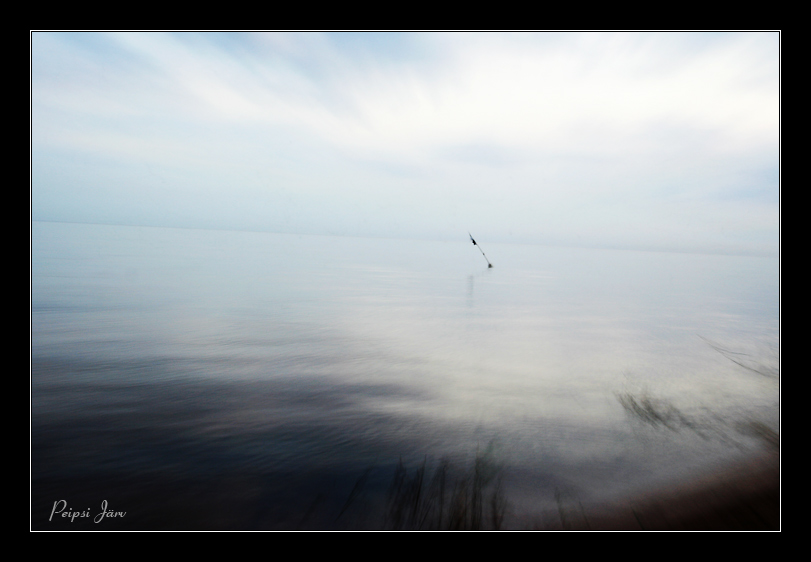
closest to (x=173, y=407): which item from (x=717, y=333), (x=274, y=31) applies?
(x=274, y=31)

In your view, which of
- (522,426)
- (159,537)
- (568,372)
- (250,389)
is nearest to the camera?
(159,537)

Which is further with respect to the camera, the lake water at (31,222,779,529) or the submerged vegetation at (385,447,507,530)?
the lake water at (31,222,779,529)

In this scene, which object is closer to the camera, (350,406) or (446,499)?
(446,499)

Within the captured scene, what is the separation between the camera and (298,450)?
4.19m

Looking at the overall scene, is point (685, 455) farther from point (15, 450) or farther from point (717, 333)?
point (717, 333)

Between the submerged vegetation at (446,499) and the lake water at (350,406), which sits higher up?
the lake water at (350,406)

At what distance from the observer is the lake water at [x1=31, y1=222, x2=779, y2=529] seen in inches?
142

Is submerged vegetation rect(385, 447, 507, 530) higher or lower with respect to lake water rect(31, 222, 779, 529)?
lower

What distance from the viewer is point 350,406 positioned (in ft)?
17.4

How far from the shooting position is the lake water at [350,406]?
142 inches

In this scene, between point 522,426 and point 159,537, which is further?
point 522,426

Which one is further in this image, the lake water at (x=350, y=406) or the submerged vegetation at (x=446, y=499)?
the lake water at (x=350, y=406)

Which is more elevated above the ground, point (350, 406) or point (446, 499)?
point (350, 406)

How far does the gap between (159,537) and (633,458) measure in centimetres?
434
